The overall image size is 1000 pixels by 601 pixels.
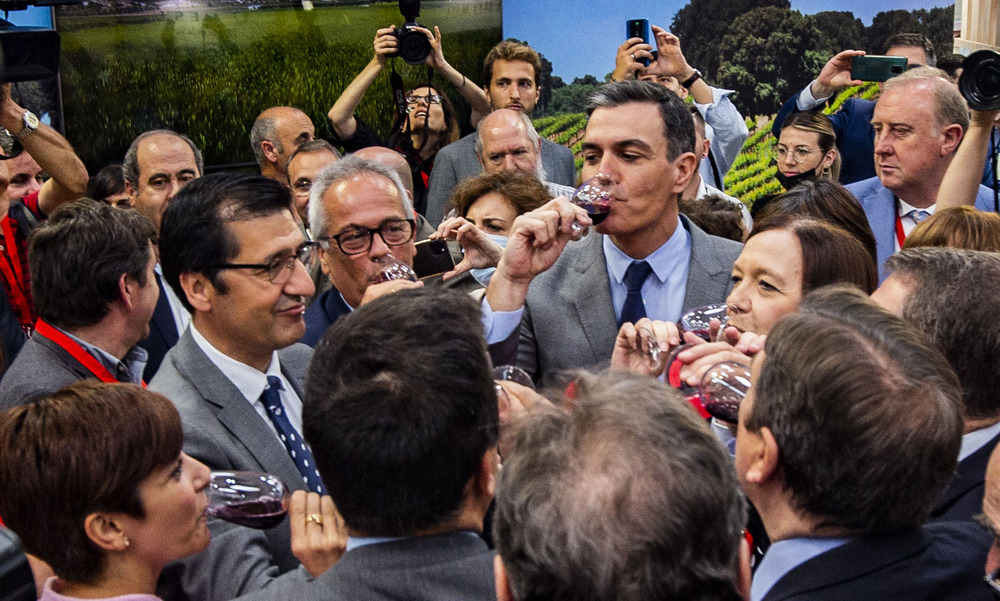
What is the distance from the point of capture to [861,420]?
1.25m

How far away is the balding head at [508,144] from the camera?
445 centimetres

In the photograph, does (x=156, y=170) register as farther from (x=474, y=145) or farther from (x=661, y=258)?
(x=661, y=258)

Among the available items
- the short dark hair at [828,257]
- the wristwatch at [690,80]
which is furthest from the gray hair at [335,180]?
the wristwatch at [690,80]

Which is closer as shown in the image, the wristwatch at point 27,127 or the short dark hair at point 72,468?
the short dark hair at point 72,468

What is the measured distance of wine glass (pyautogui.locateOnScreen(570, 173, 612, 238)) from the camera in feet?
8.37

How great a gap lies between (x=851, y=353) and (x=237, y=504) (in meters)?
1.10

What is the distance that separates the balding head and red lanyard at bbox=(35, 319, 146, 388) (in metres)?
2.21

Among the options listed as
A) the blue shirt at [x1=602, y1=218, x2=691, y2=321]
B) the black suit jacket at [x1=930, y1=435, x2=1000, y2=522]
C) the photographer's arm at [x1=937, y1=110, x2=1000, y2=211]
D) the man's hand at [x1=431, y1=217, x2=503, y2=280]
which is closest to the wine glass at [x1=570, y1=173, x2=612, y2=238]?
the blue shirt at [x1=602, y1=218, x2=691, y2=321]

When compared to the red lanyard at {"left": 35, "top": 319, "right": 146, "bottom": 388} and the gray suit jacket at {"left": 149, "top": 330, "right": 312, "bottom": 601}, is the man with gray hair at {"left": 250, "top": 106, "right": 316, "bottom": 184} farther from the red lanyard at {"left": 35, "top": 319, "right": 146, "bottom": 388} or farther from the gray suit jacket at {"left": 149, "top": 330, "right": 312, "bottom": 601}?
the gray suit jacket at {"left": 149, "top": 330, "right": 312, "bottom": 601}

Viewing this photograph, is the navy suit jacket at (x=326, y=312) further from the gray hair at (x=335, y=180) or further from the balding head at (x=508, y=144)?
the balding head at (x=508, y=144)

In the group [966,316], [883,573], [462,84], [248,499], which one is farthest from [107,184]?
[883,573]

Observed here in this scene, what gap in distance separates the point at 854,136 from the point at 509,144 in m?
1.99

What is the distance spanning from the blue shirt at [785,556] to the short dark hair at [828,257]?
38.4 inches

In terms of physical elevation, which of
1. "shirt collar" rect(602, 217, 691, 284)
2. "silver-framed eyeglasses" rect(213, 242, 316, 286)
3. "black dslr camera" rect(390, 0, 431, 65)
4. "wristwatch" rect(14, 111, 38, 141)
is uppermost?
"black dslr camera" rect(390, 0, 431, 65)
